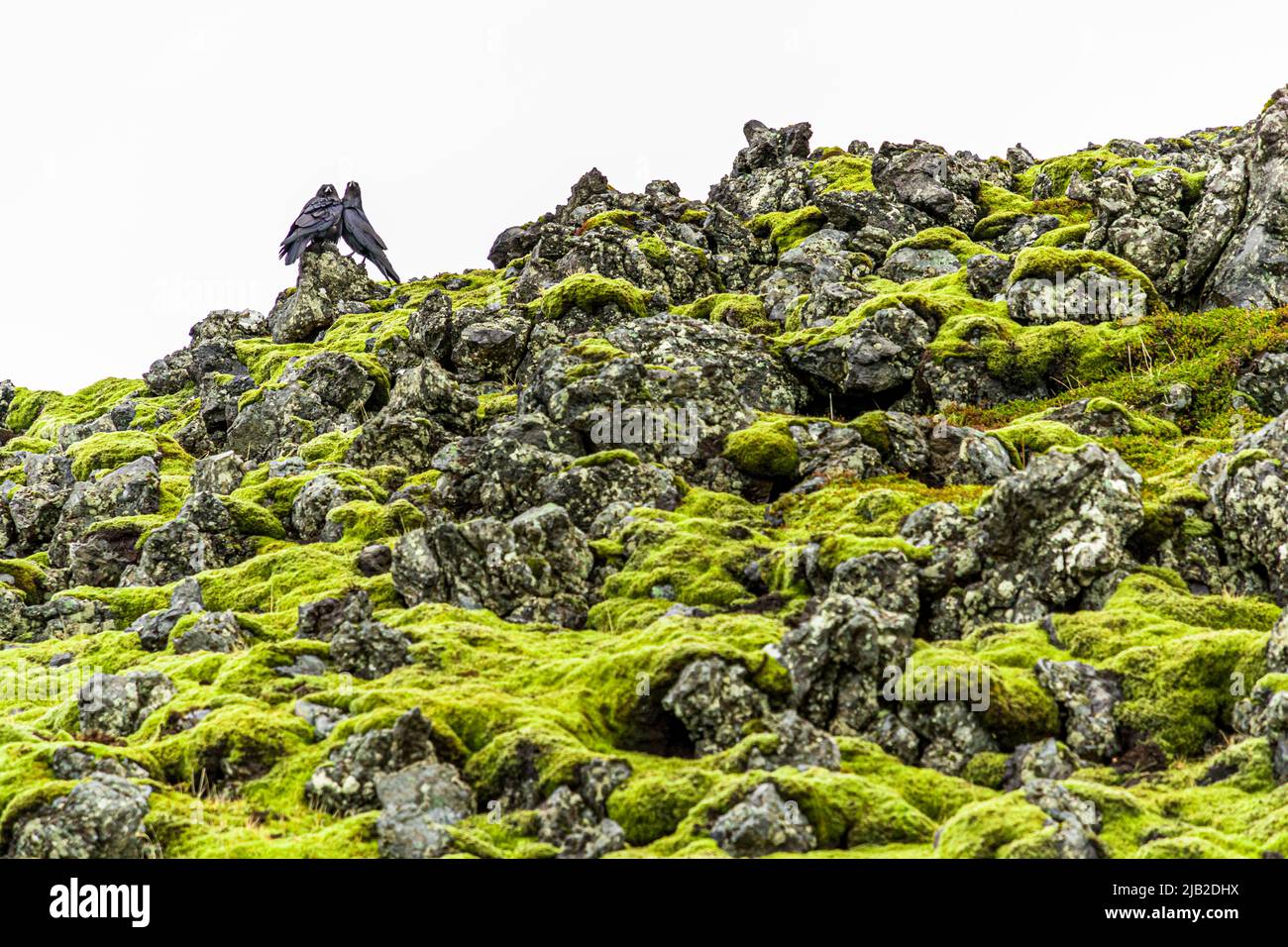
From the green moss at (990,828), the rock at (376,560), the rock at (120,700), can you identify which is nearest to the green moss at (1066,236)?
the rock at (376,560)

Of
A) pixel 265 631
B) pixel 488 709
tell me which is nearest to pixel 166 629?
pixel 265 631

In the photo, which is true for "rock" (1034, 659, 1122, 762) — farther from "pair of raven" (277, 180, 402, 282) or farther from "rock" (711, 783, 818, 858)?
"pair of raven" (277, 180, 402, 282)

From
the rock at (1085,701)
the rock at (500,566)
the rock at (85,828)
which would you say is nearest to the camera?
the rock at (85,828)

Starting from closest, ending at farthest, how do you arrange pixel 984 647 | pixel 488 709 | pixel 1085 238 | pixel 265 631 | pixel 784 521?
pixel 488 709, pixel 984 647, pixel 265 631, pixel 784 521, pixel 1085 238

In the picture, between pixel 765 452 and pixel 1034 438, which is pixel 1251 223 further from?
pixel 765 452

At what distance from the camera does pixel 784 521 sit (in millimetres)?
25750

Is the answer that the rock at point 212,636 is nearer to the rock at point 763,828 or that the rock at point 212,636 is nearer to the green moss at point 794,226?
the rock at point 763,828

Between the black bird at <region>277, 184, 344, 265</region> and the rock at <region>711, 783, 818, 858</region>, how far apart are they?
1707 inches

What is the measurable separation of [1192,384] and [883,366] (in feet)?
25.0

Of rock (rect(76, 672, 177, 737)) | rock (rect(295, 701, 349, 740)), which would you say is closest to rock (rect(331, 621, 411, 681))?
rock (rect(295, 701, 349, 740))

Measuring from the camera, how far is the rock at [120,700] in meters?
19.6

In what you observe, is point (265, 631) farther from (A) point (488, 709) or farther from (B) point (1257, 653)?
(B) point (1257, 653)

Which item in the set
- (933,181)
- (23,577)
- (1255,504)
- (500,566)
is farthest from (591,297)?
(1255,504)

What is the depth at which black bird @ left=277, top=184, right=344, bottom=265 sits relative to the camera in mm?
52000
